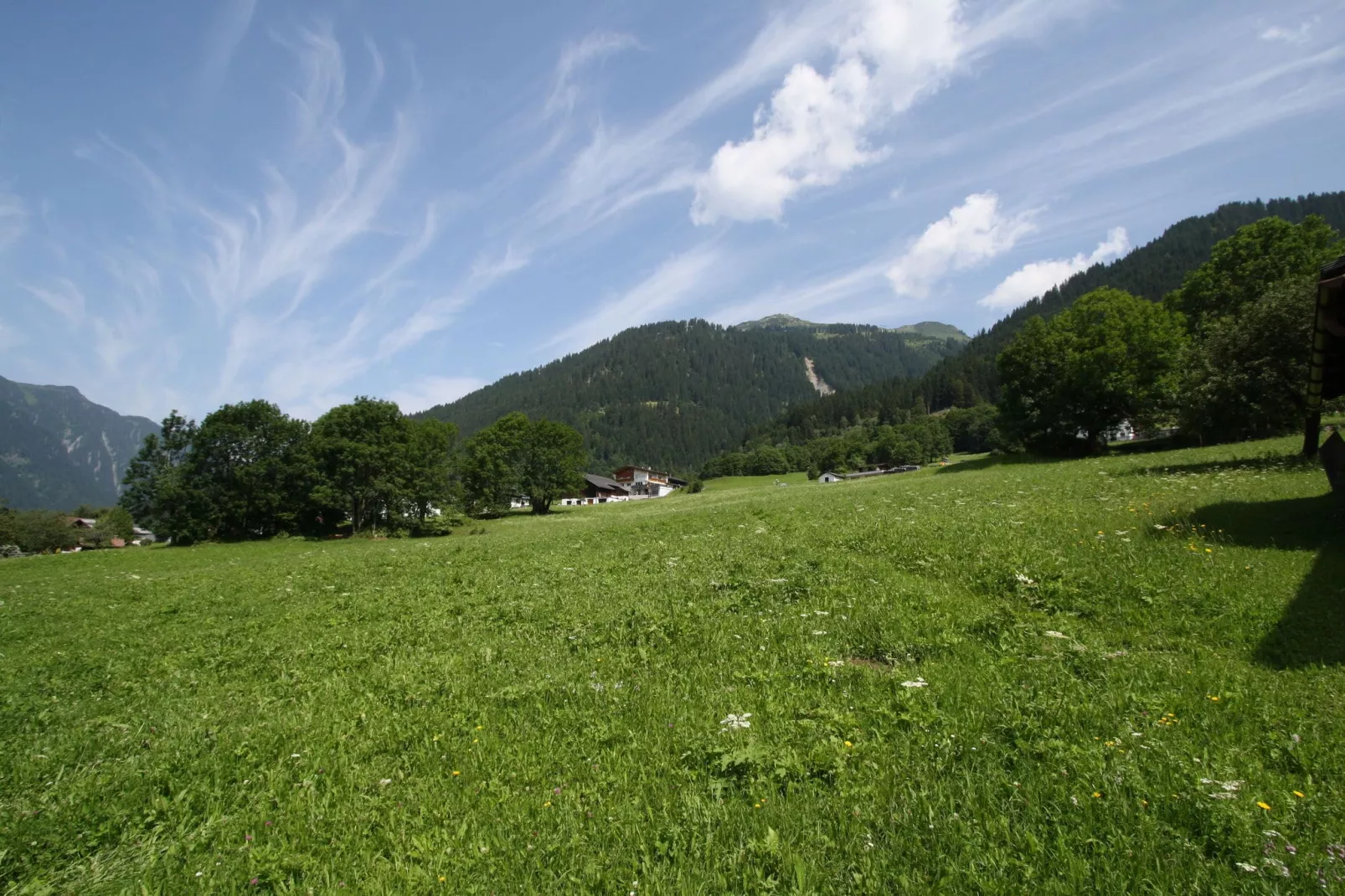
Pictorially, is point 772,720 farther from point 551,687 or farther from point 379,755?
point 379,755

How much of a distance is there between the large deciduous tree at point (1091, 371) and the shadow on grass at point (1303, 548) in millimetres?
39793

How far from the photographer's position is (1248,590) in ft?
27.4

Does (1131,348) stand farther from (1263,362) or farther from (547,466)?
(547,466)

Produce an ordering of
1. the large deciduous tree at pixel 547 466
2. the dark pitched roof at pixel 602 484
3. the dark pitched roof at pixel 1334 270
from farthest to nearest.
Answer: the dark pitched roof at pixel 602 484, the large deciduous tree at pixel 547 466, the dark pitched roof at pixel 1334 270

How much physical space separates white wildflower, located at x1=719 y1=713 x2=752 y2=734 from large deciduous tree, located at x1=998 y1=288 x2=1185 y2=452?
54.1 meters

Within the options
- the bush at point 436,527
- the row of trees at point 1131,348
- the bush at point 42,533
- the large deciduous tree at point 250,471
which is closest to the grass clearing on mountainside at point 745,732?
the row of trees at point 1131,348

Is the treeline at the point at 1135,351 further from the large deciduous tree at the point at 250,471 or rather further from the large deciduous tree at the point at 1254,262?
the large deciduous tree at the point at 250,471

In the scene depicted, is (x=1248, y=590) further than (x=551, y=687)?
Yes

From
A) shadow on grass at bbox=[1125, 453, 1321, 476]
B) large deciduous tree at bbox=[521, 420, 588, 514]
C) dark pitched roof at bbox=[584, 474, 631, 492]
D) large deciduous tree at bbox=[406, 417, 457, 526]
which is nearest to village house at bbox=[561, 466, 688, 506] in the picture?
dark pitched roof at bbox=[584, 474, 631, 492]

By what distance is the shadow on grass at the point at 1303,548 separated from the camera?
6621 millimetres

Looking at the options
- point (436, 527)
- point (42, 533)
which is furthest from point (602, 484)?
point (42, 533)

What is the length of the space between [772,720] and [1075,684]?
3324mm

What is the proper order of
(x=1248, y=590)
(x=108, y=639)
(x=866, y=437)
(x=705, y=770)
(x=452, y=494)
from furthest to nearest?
(x=866, y=437) < (x=452, y=494) < (x=108, y=639) < (x=1248, y=590) < (x=705, y=770)

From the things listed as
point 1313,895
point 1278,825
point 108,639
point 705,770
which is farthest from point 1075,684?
point 108,639
